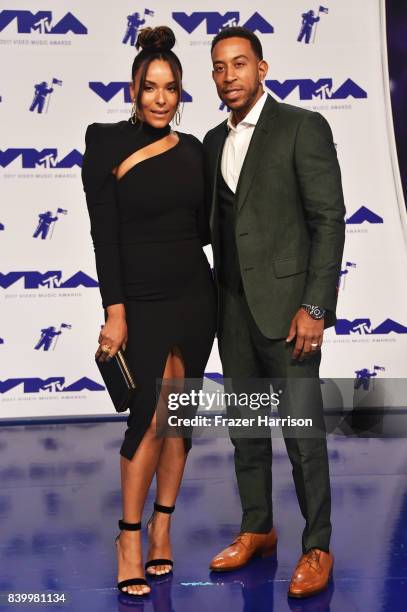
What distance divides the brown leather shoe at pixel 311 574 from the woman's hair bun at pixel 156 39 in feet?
5.46

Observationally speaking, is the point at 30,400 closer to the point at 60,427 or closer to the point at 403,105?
the point at 60,427

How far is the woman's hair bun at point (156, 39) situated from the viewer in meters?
2.78

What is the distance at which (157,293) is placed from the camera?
2859mm

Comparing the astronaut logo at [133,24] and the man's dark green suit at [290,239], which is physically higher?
the astronaut logo at [133,24]

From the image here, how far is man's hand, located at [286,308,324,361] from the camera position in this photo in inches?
110

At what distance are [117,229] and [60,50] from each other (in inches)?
122

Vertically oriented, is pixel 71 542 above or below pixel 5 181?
below

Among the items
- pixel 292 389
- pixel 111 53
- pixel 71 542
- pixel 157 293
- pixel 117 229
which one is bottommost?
pixel 71 542

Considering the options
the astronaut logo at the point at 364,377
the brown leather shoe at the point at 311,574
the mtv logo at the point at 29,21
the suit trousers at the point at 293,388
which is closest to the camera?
the brown leather shoe at the point at 311,574

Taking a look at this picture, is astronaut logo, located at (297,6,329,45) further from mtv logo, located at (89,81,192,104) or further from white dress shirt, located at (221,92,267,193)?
white dress shirt, located at (221,92,267,193)

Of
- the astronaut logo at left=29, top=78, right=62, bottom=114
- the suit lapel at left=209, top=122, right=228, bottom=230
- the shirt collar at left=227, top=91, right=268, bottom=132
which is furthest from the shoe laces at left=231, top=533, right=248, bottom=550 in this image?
the astronaut logo at left=29, top=78, right=62, bottom=114

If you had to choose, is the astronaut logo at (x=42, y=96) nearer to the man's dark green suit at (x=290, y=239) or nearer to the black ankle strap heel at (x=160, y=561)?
the man's dark green suit at (x=290, y=239)

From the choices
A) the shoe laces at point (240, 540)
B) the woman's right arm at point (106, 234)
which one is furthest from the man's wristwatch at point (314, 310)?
the shoe laces at point (240, 540)

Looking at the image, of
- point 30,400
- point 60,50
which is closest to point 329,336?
point 30,400
